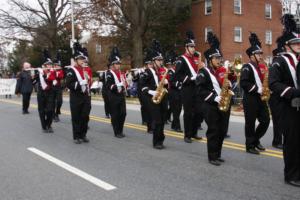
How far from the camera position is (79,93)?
399 inches

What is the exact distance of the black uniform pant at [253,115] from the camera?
8414 mm

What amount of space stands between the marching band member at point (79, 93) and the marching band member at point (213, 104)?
132 inches

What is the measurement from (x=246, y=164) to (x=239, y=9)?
36.8 meters

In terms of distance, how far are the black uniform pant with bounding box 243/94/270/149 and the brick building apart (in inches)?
1303

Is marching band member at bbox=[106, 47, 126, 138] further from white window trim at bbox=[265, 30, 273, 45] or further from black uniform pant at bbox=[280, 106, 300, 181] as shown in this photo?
white window trim at bbox=[265, 30, 273, 45]

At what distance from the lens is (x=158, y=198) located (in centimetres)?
563

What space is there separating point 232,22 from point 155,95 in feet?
112

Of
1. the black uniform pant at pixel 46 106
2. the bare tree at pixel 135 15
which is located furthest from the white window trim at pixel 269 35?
the black uniform pant at pixel 46 106

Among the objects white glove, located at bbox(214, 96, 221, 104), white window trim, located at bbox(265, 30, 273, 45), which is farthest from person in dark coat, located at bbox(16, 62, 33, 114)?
white window trim, located at bbox(265, 30, 273, 45)

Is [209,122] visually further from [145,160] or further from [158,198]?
[158,198]

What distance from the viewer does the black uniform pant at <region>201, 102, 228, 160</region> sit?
749 cm

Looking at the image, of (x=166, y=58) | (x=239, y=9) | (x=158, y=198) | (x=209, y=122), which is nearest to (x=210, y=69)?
(x=209, y=122)

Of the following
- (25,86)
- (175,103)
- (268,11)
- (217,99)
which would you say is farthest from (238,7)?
(217,99)

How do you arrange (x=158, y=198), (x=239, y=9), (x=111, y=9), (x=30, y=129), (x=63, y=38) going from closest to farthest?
(x=158, y=198) → (x=30, y=129) → (x=111, y=9) → (x=239, y=9) → (x=63, y=38)
